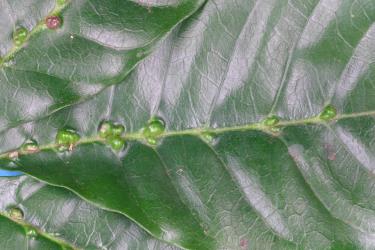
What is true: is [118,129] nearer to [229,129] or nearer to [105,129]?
[105,129]

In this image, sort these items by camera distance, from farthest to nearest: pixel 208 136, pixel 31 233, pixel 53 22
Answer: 1. pixel 31 233
2. pixel 208 136
3. pixel 53 22

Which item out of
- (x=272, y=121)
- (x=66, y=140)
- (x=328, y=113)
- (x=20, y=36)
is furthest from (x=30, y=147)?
(x=328, y=113)

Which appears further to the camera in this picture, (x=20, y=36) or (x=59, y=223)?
(x=59, y=223)

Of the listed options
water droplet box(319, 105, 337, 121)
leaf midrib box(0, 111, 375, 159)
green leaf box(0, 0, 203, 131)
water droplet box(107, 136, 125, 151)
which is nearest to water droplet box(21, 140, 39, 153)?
leaf midrib box(0, 111, 375, 159)

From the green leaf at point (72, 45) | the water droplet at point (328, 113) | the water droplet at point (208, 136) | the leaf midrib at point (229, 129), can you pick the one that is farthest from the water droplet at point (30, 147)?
the water droplet at point (328, 113)

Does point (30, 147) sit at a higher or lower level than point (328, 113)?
lower

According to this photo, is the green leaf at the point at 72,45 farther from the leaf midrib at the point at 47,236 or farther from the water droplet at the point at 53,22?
the leaf midrib at the point at 47,236

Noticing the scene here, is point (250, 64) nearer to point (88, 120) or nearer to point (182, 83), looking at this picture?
point (182, 83)
